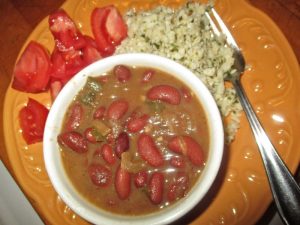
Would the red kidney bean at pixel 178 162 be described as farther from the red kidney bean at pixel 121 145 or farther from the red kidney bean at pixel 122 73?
the red kidney bean at pixel 122 73

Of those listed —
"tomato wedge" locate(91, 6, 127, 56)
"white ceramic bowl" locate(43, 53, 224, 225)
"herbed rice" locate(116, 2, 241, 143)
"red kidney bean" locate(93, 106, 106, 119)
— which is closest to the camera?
"white ceramic bowl" locate(43, 53, 224, 225)

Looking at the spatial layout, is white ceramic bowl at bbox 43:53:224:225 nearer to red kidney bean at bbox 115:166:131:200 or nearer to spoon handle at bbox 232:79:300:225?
red kidney bean at bbox 115:166:131:200

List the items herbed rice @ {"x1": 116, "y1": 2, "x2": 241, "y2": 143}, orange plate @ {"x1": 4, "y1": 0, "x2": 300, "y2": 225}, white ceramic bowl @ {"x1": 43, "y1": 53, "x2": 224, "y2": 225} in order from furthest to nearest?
1. herbed rice @ {"x1": 116, "y1": 2, "x2": 241, "y2": 143}
2. orange plate @ {"x1": 4, "y1": 0, "x2": 300, "y2": 225}
3. white ceramic bowl @ {"x1": 43, "y1": 53, "x2": 224, "y2": 225}

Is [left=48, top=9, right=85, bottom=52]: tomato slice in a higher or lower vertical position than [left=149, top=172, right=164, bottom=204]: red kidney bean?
higher

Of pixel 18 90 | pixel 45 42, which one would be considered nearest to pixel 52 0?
pixel 45 42

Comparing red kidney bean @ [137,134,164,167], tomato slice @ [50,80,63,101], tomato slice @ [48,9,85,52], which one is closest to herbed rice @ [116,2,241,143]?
tomato slice @ [48,9,85,52]

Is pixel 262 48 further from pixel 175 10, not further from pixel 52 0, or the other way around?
pixel 52 0
